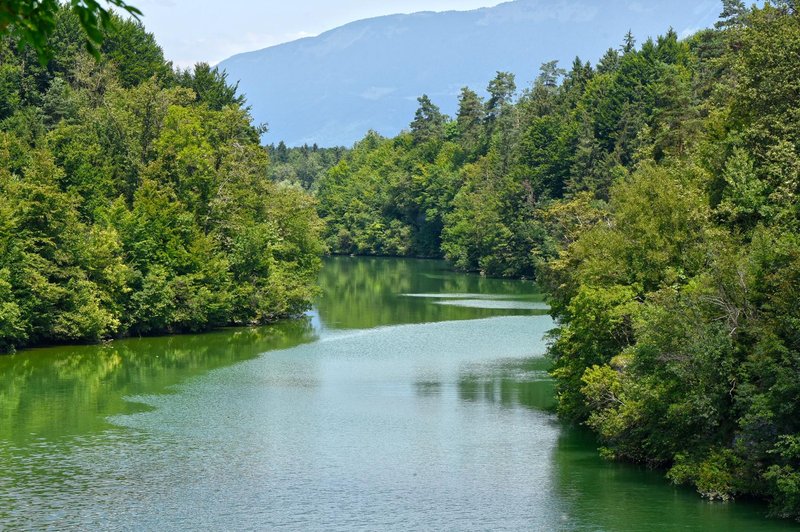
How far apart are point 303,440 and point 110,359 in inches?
860

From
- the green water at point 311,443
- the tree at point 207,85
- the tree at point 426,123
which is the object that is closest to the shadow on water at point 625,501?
the green water at point 311,443

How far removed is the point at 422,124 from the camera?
544ft

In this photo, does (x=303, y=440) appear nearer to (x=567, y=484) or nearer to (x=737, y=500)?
(x=567, y=484)

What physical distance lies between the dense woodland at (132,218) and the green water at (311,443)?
269 cm

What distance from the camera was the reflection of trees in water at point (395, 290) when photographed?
75688mm

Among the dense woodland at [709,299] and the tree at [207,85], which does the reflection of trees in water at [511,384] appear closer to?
the dense woodland at [709,299]

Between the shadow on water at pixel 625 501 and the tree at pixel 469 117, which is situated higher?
the tree at pixel 469 117

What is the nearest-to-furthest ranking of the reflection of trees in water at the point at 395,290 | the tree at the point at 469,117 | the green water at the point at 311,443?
the green water at the point at 311,443 < the reflection of trees in water at the point at 395,290 < the tree at the point at 469,117

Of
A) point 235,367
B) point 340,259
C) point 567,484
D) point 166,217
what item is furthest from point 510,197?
point 567,484

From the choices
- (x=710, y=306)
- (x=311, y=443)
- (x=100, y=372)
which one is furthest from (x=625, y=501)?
(x=100, y=372)

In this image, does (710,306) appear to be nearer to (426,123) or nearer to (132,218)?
(132,218)

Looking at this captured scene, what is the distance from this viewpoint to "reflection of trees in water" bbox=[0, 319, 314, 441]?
42438 millimetres

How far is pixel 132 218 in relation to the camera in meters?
65.0

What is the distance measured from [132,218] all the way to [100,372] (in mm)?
14317
